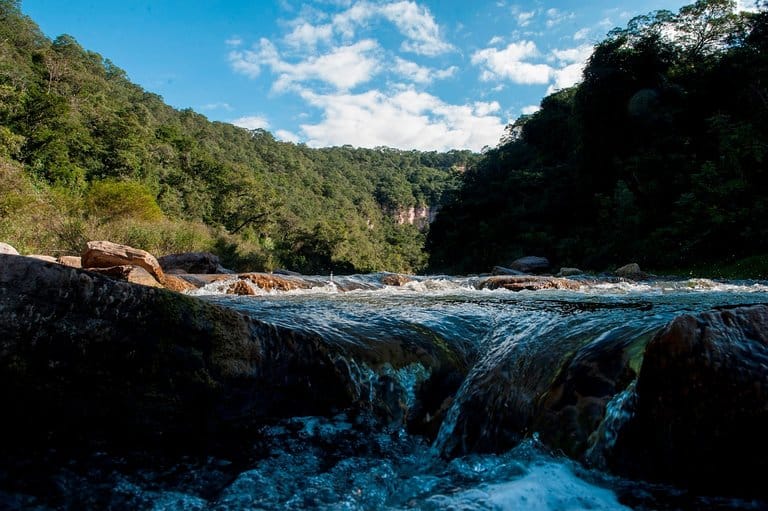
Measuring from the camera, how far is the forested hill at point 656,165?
13836mm

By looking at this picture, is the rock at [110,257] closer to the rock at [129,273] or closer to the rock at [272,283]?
the rock at [129,273]

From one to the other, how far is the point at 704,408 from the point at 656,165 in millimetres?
19510

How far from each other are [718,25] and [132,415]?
1149 inches

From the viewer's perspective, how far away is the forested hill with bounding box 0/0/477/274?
17391mm

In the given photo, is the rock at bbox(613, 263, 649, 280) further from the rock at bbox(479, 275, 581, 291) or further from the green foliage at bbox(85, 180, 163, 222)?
the green foliage at bbox(85, 180, 163, 222)

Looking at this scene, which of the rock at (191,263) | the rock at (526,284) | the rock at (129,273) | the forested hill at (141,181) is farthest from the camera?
the forested hill at (141,181)

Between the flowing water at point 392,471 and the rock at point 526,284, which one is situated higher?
Result: the rock at point 526,284

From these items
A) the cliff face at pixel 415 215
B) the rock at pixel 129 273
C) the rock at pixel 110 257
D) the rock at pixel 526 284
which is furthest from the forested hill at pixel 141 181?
the rock at pixel 526 284

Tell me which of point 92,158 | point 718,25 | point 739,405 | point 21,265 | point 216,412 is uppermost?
point 718,25

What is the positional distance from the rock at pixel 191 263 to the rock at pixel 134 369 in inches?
512

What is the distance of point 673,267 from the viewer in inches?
572

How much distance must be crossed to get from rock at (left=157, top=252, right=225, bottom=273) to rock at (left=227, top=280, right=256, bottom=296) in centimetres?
597

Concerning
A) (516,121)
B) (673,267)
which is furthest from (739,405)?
(516,121)

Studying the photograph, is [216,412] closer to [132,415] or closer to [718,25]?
[132,415]
